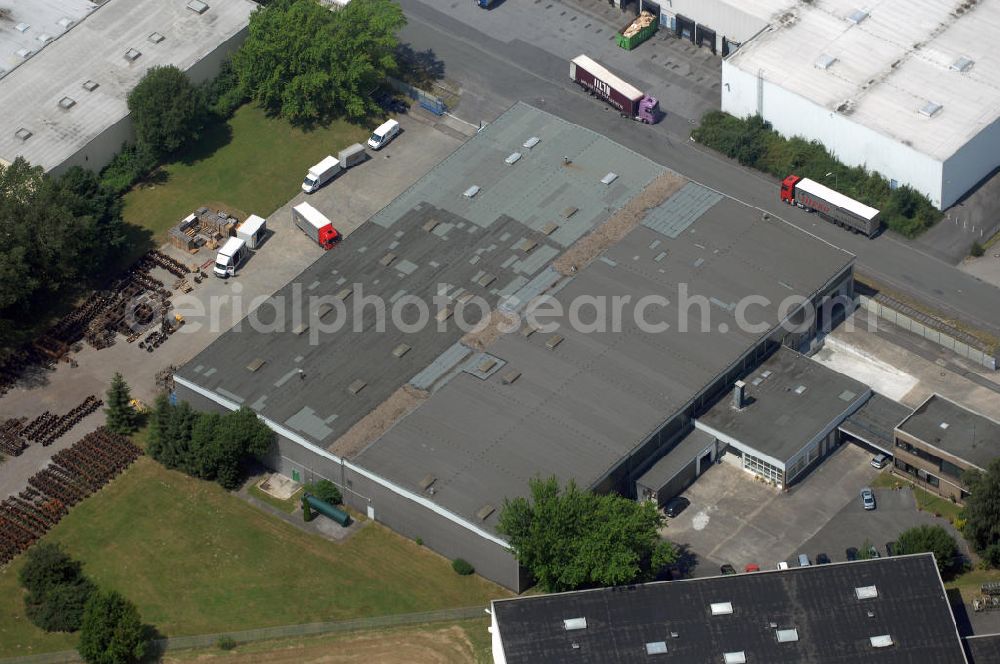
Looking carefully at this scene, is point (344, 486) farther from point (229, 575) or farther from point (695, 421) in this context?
point (695, 421)

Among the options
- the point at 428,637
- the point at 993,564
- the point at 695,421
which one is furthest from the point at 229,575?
the point at 993,564

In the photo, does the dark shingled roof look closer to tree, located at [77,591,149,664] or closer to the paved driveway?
the paved driveway

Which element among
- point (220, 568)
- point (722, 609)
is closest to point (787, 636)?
point (722, 609)

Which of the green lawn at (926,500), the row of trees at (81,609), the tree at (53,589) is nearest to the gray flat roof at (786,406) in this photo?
the green lawn at (926,500)

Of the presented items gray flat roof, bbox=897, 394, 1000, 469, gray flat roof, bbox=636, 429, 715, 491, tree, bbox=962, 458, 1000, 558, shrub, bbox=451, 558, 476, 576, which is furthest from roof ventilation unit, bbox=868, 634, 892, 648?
shrub, bbox=451, 558, 476, 576

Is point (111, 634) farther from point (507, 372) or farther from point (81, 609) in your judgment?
point (507, 372)
